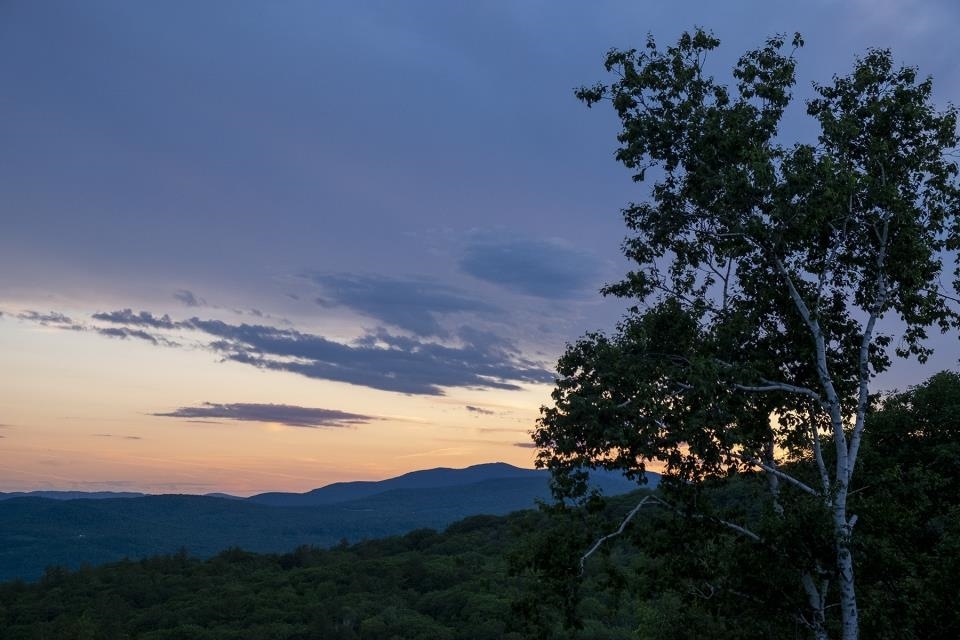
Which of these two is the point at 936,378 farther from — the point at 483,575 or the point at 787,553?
the point at 483,575

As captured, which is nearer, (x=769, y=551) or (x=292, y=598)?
(x=769, y=551)

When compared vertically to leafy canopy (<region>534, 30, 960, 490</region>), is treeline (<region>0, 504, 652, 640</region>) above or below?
below

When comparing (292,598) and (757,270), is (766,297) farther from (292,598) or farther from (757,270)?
(292,598)

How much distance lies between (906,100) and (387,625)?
231 feet

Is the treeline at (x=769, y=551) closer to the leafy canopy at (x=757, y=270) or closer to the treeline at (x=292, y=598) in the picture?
the leafy canopy at (x=757, y=270)

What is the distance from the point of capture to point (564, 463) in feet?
69.3

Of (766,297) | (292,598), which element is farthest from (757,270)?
(292,598)

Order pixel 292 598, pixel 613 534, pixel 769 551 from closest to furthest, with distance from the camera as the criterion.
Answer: pixel 613 534
pixel 769 551
pixel 292 598

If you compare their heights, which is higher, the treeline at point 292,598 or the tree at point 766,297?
the tree at point 766,297

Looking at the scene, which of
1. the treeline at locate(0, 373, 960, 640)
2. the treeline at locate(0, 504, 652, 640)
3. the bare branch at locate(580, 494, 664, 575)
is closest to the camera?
the treeline at locate(0, 373, 960, 640)

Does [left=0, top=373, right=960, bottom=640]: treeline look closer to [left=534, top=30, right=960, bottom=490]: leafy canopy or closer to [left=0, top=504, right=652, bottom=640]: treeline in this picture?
[left=534, top=30, right=960, bottom=490]: leafy canopy

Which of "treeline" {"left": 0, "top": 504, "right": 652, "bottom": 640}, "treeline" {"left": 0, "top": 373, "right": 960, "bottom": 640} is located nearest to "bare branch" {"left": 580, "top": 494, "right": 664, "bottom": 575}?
"treeline" {"left": 0, "top": 373, "right": 960, "bottom": 640}

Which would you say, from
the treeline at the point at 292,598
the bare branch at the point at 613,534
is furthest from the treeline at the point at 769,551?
the treeline at the point at 292,598

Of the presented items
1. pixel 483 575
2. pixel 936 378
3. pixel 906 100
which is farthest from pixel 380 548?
pixel 906 100
